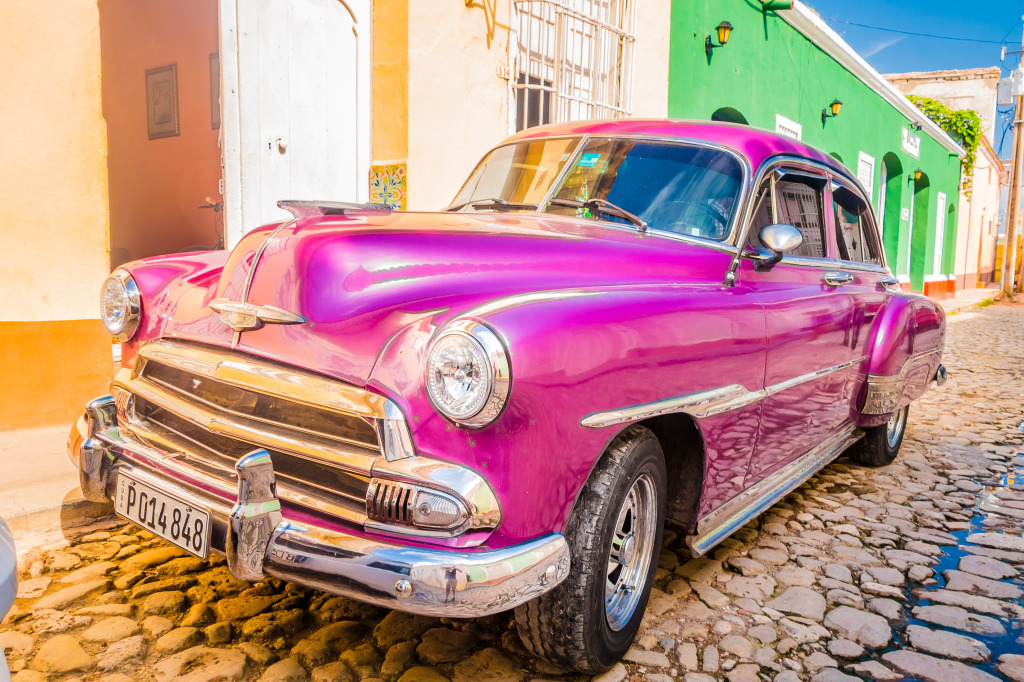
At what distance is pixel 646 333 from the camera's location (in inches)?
84.0

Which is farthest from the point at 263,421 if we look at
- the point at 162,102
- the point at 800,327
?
the point at 162,102

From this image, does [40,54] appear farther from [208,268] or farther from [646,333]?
[646,333]

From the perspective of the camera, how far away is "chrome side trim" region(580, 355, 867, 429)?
78.1 inches

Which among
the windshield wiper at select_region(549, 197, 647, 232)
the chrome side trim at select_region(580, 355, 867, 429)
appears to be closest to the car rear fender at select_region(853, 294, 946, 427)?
the chrome side trim at select_region(580, 355, 867, 429)

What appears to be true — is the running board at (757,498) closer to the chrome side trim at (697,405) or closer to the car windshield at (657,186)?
the chrome side trim at (697,405)

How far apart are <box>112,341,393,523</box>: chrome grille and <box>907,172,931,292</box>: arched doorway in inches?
844

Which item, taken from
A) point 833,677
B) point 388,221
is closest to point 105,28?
Result: point 388,221

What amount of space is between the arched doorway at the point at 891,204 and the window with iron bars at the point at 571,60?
41.6ft

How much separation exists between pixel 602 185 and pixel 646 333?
3.45ft

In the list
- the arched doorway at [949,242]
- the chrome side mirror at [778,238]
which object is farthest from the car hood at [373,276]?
the arched doorway at [949,242]

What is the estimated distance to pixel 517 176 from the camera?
3.35 metres

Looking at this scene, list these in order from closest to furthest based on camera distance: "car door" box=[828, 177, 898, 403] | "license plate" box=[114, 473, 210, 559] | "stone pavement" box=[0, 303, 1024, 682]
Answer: "license plate" box=[114, 473, 210, 559] → "stone pavement" box=[0, 303, 1024, 682] → "car door" box=[828, 177, 898, 403]

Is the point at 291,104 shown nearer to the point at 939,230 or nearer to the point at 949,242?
the point at 939,230

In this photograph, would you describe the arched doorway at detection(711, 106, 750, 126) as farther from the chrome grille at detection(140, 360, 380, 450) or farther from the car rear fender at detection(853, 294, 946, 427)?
the chrome grille at detection(140, 360, 380, 450)
